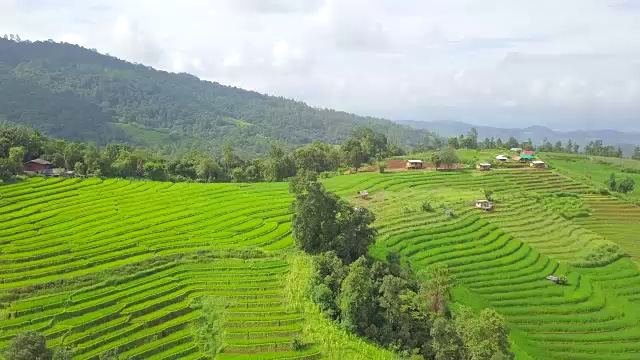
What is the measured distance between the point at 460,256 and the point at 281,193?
85.8 feet

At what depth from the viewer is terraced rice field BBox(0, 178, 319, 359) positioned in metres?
27.3

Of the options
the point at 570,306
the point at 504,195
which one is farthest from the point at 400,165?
the point at 570,306

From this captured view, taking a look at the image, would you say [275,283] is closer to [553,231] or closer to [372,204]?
[372,204]

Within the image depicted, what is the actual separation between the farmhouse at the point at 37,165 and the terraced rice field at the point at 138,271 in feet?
48.9

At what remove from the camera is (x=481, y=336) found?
25.6 meters

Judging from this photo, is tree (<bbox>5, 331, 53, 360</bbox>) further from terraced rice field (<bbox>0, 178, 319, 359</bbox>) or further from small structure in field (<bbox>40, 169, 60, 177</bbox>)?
small structure in field (<bbox>40, 169, 60, 177</bbox>)

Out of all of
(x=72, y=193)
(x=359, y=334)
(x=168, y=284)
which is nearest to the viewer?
(x=359, y=334)

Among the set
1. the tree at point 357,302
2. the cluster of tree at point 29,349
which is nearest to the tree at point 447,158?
the tree at point 357,302

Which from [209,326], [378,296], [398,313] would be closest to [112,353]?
[209,326]

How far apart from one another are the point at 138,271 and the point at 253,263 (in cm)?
861

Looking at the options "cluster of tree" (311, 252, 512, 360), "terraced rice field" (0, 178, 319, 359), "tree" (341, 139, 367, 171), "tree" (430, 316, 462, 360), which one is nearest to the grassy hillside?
"terraced rice field" (0, 178, 319, 359)

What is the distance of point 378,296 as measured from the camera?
31266 millimetres

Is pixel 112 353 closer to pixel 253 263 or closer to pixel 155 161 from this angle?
pixel 253 263

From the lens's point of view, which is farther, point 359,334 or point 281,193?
point 281,193
